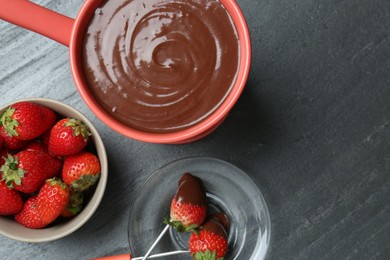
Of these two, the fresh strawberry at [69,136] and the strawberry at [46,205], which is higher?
the fresh strawberry at [69,136]

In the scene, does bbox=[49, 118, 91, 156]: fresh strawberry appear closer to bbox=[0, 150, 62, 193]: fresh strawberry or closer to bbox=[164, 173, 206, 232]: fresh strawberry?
bbox=[0, 150, 62, 193]: fresh strawberry

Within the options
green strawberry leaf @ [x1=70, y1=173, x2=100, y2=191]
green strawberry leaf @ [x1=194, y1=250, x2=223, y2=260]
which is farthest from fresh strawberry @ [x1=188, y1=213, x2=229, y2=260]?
green strawberry leaf @ [x1=70, y1=173, x2=100, y2=191]

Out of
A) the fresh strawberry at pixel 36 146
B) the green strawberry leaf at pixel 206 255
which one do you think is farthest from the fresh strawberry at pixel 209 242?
the fresh strawberry at pixel 36 146

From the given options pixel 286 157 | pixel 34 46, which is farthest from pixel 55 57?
pixel 286 157

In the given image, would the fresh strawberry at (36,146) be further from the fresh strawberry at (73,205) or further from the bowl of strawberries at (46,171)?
the fresh strawberry at (73,205)

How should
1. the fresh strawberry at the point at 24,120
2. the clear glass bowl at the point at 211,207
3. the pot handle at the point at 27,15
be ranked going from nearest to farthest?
the pot handle at the point at 27,15 → the fresh strawberry at the point at 24,120 → the clear glass bowl at the point at 211,207

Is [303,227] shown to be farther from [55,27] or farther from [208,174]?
[55,27]

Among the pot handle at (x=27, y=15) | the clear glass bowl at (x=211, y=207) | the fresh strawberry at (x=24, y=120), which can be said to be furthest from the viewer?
the clear glass bowl at (x=211, y=207)
